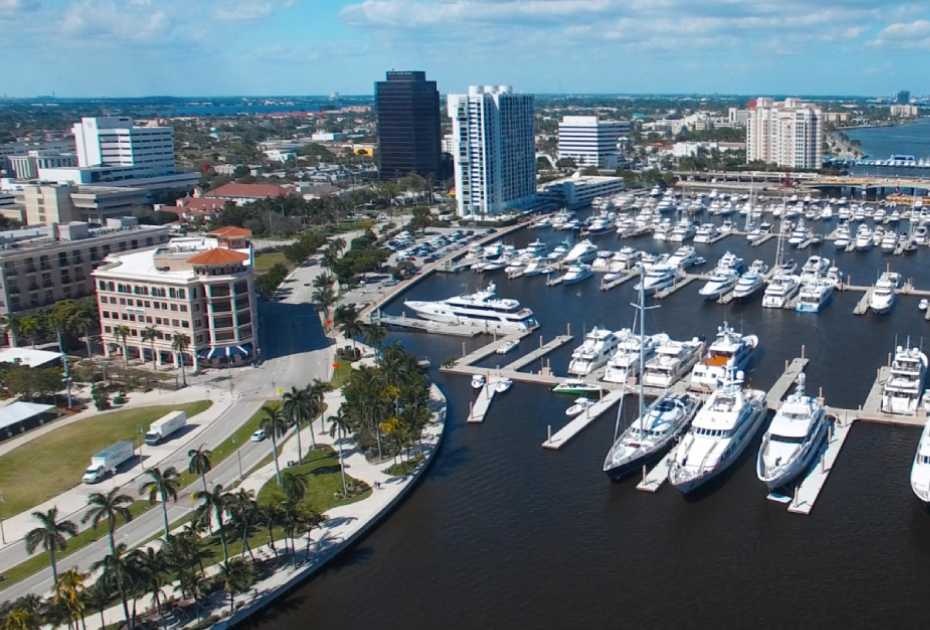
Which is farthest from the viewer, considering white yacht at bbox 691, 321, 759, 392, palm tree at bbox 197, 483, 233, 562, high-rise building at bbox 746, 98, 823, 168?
high-rise building at bbox 746, 98, 823, 168

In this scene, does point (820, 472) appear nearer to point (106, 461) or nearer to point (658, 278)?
point (106, 461)

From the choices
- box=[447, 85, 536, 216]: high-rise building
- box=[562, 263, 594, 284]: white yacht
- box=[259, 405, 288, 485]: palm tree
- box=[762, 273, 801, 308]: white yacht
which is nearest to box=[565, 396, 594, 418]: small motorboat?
box=[259, 405, 288, 485]: palm tree

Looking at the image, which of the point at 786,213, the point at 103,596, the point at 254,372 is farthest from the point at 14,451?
the point at 786,213

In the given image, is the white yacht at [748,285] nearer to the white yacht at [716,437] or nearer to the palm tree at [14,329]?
the white yacht at [716,437]

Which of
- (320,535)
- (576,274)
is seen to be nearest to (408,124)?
(576,274)

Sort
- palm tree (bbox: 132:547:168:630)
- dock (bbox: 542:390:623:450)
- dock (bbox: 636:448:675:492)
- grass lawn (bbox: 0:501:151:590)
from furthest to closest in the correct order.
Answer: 1. dock (bbox: 542:390:623:450)
2. dock (bbox: 636:448:675:492)
3. grass lawn (bbox: 0:501:151:590)
4. palm tree (bbox: 132:547:168:630)

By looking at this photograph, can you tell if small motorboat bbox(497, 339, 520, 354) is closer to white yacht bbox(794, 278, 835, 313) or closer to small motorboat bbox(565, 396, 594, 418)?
small motorboat bbox(565, 396, 594, 418)
